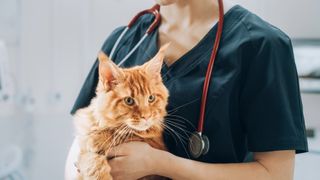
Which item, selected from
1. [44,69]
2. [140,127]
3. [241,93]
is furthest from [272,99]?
[44,69]

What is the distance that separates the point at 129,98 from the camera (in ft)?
2.25

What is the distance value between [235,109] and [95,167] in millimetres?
310

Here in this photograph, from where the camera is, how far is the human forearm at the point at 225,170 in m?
0.74

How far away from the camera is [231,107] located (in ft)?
2.59

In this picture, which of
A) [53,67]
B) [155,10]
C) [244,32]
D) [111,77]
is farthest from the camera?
[53,67]

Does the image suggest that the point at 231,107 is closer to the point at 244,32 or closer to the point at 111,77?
the point at 244,32

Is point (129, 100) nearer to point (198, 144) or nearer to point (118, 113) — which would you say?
point (118, 113)

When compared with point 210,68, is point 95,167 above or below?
below

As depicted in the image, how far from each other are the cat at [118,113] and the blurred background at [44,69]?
3.33 ft

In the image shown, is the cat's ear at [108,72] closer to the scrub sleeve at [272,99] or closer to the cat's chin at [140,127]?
the cat's chin at [140,127]

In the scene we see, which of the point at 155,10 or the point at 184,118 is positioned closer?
the point at 184,118

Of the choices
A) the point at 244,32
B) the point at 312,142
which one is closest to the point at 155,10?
the point at 244,32

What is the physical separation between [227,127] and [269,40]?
197 millimetres

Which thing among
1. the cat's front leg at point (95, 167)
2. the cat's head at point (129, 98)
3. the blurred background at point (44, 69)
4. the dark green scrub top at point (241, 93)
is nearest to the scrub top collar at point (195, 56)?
the dark green scrub top at point (241, 93)
